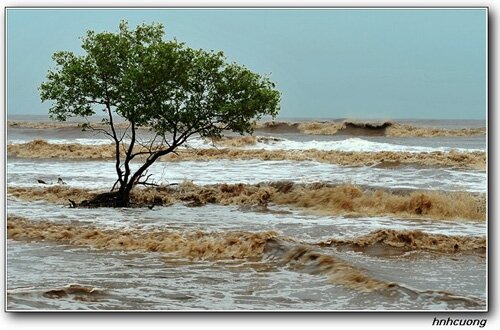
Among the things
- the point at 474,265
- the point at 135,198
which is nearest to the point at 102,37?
the point at 135,198

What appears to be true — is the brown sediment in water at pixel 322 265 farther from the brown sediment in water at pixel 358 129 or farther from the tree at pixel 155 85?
the brown sediment in water at pixel 358 129

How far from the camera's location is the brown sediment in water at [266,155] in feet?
91.4

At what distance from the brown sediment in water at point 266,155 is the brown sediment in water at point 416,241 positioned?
1421 cm

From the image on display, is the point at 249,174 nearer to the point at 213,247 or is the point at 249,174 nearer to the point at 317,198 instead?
A: the point at 317,198

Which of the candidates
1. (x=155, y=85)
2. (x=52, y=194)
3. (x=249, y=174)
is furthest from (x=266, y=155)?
(x=155, y=85)

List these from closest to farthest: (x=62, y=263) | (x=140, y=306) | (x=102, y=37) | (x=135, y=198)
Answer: (x=140, y=306)
(x=62, y=263)
(x=102, y=37)
(x=135, y=198)

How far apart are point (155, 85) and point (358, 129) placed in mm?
36007

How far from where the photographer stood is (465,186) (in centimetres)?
1980

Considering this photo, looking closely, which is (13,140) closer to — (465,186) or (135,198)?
(135,198)

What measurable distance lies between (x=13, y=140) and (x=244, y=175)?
1701cm

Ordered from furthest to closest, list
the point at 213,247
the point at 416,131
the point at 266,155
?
the point at 416,131 < the point at 266,155 < the point at 213,247

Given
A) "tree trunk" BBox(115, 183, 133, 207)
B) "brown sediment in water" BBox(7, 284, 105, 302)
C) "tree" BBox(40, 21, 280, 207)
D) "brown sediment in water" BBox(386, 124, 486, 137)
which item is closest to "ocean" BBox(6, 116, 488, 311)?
"brown sediment in water" BBox(7, 284, 105, 302)

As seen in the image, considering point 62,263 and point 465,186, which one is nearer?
point 62,263

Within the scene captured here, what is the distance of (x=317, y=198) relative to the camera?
1838 centimetres
